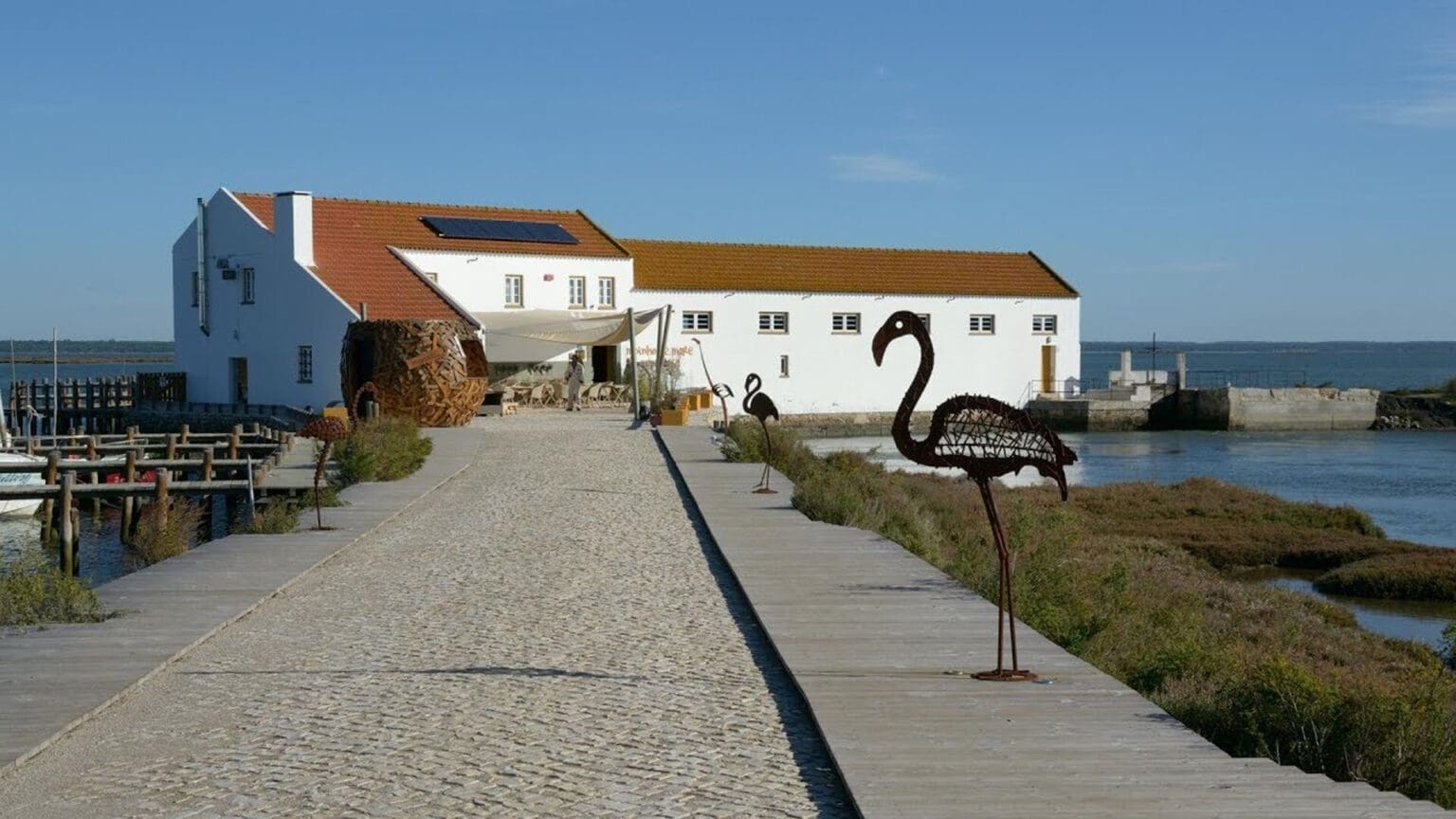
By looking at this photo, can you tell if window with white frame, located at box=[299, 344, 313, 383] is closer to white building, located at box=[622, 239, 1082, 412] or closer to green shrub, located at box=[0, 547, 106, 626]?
white building, located at box=[622, 239, 1082, 412]

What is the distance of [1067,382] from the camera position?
178 feet

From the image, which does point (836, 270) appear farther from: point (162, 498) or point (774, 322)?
point (162, 498)

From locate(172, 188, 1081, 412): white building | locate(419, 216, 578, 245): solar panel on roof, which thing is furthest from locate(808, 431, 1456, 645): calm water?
locate(419, 216, 578, 245): solar panel on roof

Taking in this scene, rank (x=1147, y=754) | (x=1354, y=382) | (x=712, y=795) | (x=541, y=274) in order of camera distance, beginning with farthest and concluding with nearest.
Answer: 1. (x=1354, y=382)
2. (x=541, y=274)
3. (x=1147, y=754)
4. (x=712, y=795)

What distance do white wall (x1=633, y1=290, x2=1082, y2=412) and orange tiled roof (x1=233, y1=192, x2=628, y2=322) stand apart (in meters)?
3.70

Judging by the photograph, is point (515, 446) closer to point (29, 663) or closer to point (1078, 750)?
point (29, 663)

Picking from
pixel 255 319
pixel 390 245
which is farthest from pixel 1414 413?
pixel 255 319

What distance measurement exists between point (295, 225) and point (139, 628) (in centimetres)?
2957

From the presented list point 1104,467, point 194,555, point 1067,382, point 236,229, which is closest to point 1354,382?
point 1067,382

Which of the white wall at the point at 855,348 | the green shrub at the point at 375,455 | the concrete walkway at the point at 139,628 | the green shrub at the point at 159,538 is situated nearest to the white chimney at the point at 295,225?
the white wall at the point at 855,348

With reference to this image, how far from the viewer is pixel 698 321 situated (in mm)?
47656

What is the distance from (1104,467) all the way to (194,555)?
3193 cm

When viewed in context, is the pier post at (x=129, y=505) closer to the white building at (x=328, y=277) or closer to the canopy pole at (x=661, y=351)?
the white building at (x=328, y=277)

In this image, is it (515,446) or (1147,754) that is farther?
(515,446)
